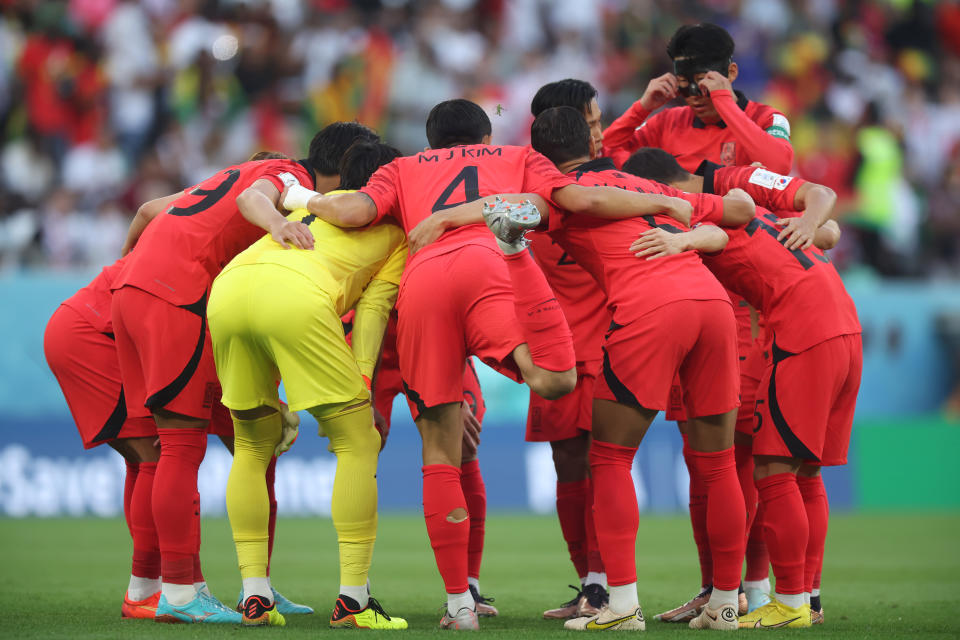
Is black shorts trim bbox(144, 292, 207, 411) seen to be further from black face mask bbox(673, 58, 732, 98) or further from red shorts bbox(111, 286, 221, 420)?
black face mask bbox(673, 58, 732, 98)

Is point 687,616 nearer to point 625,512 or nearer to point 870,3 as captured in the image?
point 625,512

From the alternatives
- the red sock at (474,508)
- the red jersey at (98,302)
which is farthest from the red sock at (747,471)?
the red jersey at (98,302)

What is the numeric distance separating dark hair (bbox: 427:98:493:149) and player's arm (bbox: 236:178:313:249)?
2.77ft

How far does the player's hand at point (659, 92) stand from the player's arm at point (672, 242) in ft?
5.90

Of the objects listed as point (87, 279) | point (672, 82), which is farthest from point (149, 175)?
point (672, 82)

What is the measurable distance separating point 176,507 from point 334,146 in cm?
Answer: 201

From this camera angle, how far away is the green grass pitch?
18.1 feet

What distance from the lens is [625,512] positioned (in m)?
5.26

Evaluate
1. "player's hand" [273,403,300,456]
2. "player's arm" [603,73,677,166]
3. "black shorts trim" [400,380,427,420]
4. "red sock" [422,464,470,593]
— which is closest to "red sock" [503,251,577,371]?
"black shorts trim" [400,380,427,420]

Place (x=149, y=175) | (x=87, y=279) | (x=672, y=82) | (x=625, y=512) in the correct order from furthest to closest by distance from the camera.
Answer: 1. (x=149, y=175)
2. (x=87, y=279)
3. (x=672, y=82)
4. (x=625, y=512)

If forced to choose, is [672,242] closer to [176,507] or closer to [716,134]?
[716,134]

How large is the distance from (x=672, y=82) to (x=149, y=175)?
8821 mm

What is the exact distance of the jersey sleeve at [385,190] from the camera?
5594mm

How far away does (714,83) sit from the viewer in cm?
678
